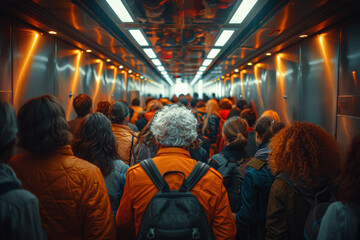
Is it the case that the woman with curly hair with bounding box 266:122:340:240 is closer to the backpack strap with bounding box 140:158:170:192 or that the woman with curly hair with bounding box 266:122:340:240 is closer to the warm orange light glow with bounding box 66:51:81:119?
the backpack strap with bounding box 140:158:170:192

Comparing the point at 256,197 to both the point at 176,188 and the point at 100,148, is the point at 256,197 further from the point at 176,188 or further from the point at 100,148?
the point at 100,148

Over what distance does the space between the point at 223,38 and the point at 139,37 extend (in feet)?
6.33

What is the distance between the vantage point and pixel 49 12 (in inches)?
159

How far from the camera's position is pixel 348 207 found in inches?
54.6

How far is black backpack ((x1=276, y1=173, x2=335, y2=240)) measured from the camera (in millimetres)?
1731

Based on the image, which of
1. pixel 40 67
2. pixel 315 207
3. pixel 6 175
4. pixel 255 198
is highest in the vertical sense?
pixel 40 67

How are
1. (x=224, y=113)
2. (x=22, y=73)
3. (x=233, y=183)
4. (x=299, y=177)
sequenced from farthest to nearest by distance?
(x=224, y=113) → (x=22, y=73) → (x=233, y=183) → (x=299, y=177)

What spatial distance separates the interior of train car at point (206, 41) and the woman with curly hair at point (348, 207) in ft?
8.84

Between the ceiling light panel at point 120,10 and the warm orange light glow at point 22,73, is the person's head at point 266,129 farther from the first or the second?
the warm orange light glow at point 22,73

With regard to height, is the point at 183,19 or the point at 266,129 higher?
the point at 183,19

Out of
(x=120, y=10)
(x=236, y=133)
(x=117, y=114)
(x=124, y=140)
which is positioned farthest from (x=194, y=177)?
(x=120, y=10)

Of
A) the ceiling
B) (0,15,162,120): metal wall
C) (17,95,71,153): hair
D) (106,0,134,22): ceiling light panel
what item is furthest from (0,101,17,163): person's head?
(106,0,134,22): ceiling light panel

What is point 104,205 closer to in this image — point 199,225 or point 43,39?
point 199,225

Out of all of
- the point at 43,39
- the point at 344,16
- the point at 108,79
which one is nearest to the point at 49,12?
the point at 43,39
